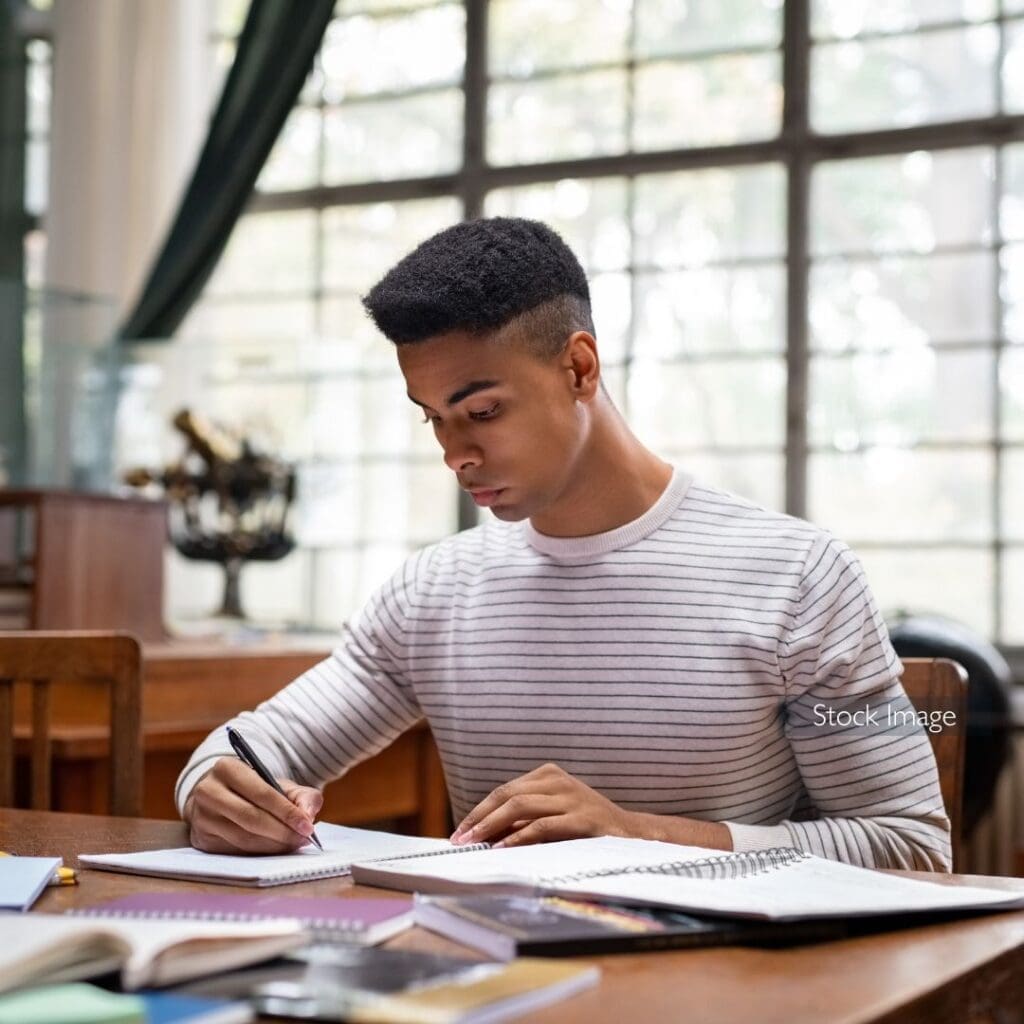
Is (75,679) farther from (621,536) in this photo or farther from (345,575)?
(345,575)

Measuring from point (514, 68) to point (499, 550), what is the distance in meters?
3.13

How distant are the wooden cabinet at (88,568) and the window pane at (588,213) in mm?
1410

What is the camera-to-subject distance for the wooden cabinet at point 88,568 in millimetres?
3283

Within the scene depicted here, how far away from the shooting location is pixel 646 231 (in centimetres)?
433

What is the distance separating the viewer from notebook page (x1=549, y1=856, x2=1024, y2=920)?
0.94 metres

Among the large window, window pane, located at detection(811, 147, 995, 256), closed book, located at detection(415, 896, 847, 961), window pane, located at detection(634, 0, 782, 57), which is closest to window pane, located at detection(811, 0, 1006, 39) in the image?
the large window

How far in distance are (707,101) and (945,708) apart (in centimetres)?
306

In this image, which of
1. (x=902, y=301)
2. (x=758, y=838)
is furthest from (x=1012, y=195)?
(x=758, y=838)

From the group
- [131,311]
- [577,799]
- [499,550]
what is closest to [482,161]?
[131,311]

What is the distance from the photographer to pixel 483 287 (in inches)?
58.6

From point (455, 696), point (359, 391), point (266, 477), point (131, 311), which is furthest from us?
point (131, 311)

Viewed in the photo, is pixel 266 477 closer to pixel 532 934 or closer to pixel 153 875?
pixel 153 875

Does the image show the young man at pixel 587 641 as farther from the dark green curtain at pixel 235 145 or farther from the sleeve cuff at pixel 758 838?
the dark green curtain at pixel 235 145

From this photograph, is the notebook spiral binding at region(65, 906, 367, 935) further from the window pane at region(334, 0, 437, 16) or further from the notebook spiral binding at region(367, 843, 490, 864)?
the window pane at region(334, 0, 437, 16)
